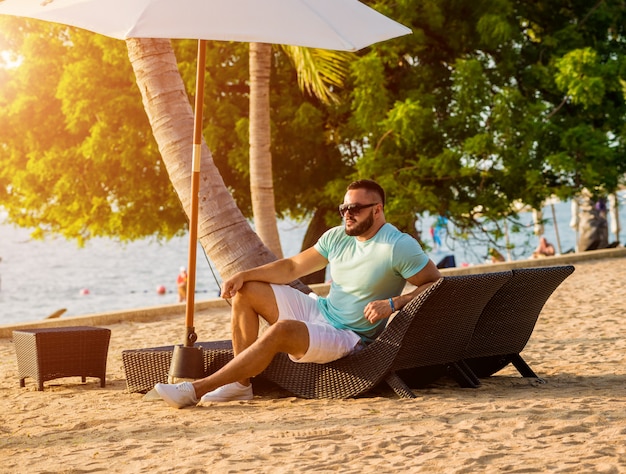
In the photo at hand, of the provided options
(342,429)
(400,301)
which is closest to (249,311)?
(400,301)

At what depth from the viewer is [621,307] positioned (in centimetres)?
A: 1171

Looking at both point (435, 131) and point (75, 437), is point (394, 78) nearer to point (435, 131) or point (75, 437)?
point (435, 131)

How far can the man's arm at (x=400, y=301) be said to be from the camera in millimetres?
6145

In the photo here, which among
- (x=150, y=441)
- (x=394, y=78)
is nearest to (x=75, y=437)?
(x=150, y=441)

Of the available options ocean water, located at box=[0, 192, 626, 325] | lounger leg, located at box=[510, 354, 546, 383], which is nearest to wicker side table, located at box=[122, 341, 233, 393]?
lounger leg, located at box=[510, 354, 546, 383]

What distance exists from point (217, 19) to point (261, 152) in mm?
7869

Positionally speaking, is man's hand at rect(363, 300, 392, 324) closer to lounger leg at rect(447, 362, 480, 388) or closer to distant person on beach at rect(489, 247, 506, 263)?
lounger leg at rect(447, 362, 480, 388)

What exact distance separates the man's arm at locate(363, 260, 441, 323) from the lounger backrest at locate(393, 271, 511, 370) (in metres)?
0.06

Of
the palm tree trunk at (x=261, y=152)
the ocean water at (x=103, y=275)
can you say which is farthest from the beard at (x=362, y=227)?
the ocean water at (x=103, y=275)

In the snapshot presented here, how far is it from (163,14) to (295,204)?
14024mm

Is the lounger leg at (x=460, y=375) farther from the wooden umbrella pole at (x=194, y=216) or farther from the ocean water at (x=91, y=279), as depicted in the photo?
the ocean water at (x=91, y=279)

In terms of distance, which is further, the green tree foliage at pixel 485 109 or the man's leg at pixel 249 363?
the green tree foliage at pixel 485 109

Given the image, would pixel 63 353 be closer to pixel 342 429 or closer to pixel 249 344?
pixel 249 344

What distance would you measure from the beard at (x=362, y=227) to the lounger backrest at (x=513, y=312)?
3.20ft
